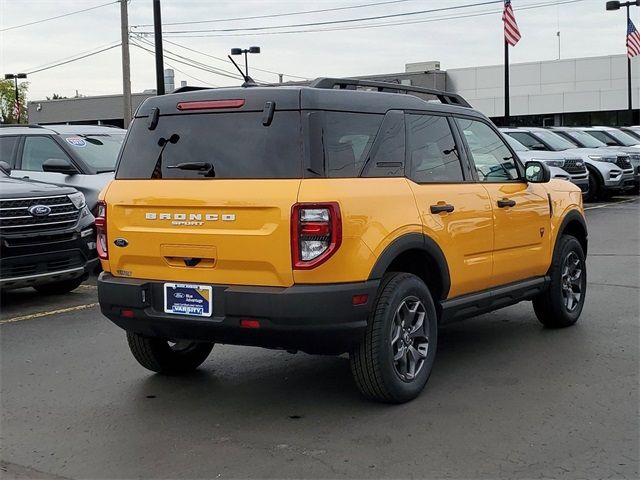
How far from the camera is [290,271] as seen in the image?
462cm

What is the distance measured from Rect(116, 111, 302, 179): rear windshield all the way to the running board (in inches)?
63.2

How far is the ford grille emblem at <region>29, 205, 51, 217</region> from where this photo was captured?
28.0 feet

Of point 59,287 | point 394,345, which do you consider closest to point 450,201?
point 394,345

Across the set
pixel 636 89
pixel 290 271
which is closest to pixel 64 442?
pixel 290 271

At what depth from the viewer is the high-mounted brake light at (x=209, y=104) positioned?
498 centimetres

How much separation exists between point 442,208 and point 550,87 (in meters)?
44.3

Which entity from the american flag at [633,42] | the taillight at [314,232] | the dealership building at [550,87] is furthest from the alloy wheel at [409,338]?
the dealership building at [550,87]

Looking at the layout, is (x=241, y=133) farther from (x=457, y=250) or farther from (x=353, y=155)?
(x=457, y=250)

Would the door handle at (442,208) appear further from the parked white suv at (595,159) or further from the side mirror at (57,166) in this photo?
the parked white suv at (595,159)

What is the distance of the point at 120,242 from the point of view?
5.18 meters

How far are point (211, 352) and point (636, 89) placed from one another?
143 feet

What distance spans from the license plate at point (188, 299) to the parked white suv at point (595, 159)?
16.2 meters

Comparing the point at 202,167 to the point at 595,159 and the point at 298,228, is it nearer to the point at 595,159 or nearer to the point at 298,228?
the point at 298,228

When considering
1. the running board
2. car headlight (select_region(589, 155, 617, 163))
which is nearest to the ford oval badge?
the running board
